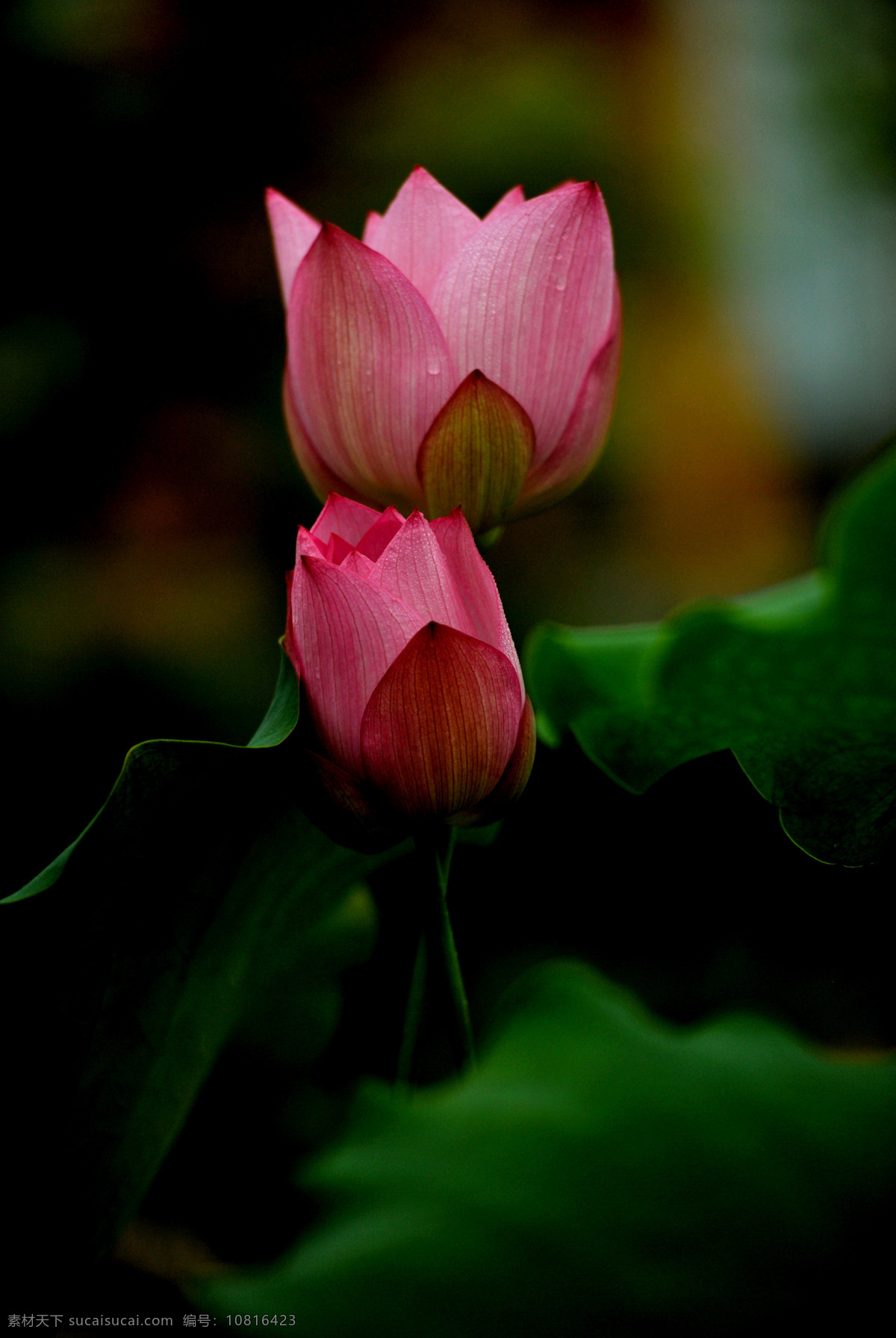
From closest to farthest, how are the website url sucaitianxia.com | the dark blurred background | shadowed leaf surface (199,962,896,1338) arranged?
shadowed leaf surface (199,962,896,1338), the website url sucaitianxia.com, the dark blurred background

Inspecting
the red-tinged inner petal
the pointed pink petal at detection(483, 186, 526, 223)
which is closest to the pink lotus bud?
the red-tinged inner petal

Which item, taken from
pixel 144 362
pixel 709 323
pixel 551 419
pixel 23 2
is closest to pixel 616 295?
pixel 551 419

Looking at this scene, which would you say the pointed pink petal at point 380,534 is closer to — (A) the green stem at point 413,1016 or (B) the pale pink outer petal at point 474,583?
(B) the pale pink outer petal at point 474,583

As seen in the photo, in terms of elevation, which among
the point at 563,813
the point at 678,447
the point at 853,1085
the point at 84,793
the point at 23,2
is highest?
the point at 23,2

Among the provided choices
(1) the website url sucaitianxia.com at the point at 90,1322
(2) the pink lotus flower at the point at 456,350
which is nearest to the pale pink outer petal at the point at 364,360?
(2) the pink lotus flower at the point at 456,350

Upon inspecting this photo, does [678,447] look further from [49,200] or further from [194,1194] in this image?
[194,1194]

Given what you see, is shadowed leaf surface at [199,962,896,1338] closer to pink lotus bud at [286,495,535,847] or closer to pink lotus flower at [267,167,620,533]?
pink lotus bud at [286,495,535,847]
